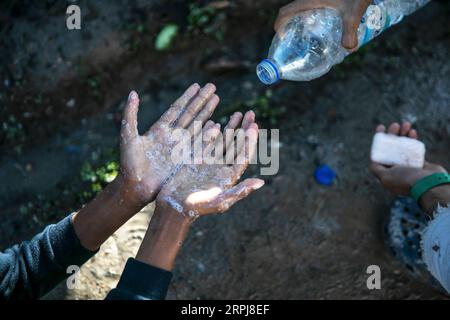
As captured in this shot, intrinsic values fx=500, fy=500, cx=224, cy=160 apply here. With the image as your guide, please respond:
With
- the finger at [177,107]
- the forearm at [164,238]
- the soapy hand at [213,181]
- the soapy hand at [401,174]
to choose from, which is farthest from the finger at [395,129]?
the forearm at [164,238]

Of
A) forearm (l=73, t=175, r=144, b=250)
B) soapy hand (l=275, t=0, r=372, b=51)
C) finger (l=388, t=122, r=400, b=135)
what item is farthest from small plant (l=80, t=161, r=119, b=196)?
finger (l=388, t=122, r=400, b=135)

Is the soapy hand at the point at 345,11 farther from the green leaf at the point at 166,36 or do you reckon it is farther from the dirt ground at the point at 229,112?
the green leaf at the point at 166,36

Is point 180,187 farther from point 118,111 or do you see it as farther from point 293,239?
point 118,111

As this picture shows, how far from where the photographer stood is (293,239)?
121 inches

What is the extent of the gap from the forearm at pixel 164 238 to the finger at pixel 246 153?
357 millimetres

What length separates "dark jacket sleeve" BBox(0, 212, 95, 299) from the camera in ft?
7.22

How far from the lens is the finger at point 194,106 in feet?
8.15

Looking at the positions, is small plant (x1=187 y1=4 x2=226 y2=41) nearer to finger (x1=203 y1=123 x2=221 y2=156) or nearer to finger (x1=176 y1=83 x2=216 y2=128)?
finger (x1=176 y1=83 x2=216 y2=128)

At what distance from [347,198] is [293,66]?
3.02 feet

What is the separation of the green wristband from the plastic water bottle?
31.7 inches

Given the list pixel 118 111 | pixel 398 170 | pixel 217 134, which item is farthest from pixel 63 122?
pixel 398 170

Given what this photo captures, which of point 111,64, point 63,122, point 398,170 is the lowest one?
point 398,170

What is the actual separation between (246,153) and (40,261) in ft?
3.47

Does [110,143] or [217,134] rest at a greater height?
[217,134]
